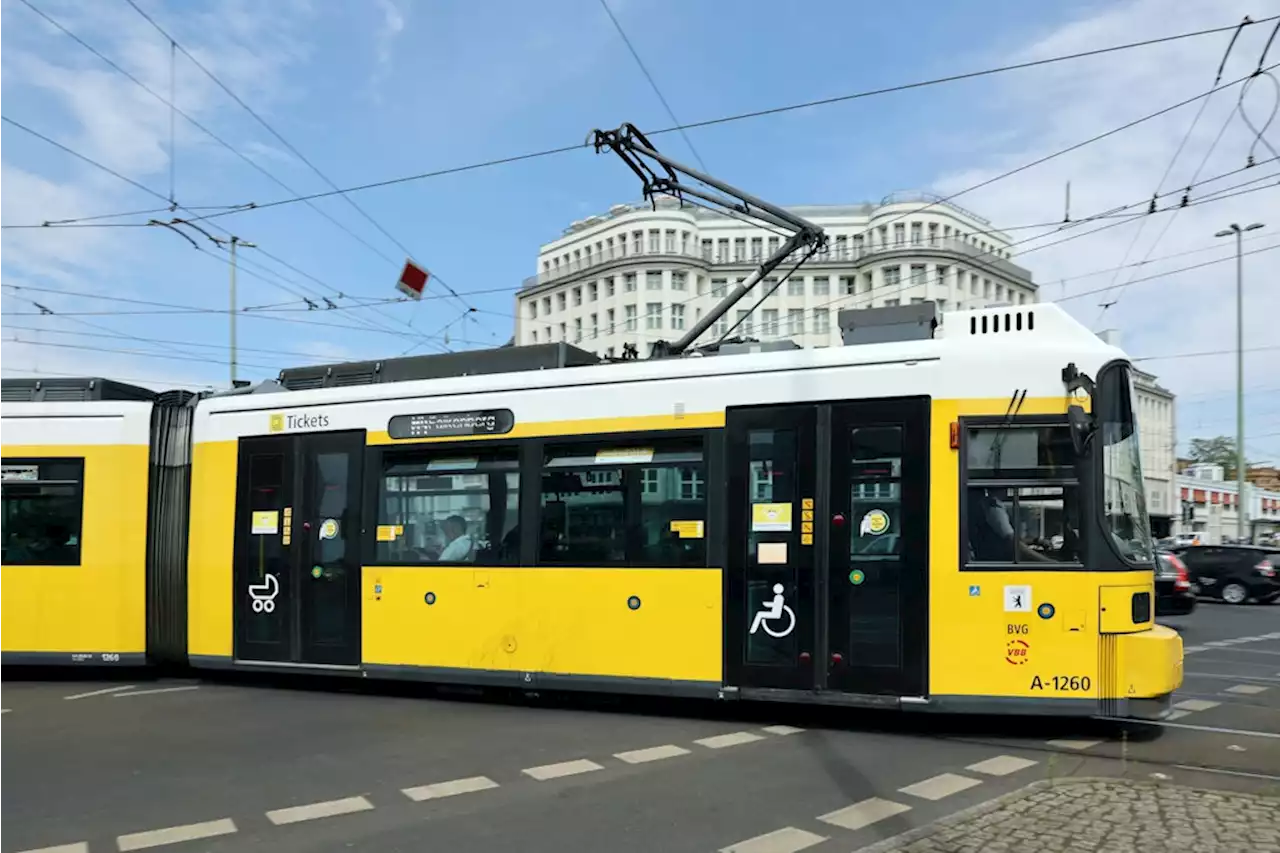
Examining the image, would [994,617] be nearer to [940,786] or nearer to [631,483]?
[940,786]

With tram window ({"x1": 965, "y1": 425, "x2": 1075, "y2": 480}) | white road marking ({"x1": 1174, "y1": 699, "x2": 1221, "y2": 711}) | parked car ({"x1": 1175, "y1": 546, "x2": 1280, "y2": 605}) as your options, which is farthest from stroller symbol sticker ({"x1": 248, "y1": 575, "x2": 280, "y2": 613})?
parked car ({"x1": 1175, "y1": 546, "x2": 1280, "y2": 605})

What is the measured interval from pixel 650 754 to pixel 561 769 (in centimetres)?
75

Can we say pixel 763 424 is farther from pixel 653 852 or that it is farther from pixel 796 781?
pixel 653 852

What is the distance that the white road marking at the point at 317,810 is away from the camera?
5.47 meters

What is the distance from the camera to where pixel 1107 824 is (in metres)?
5.06

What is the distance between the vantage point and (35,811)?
5668mm

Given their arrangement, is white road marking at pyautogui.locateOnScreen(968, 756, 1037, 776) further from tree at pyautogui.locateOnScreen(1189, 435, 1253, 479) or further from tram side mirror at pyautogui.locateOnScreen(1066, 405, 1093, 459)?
tree at pyautogui.locateOnScreen(1189, 435, 1253, 479)

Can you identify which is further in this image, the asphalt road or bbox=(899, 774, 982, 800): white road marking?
bbox=(899, 774, 982, 800): white road marking

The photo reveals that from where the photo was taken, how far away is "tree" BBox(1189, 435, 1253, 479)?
85750 mm

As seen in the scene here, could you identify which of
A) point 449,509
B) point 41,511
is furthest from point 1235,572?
point 41,511

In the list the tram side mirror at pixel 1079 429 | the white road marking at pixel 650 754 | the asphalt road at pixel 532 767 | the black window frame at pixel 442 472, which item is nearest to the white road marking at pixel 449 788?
the asphalt road at pixel 532 767

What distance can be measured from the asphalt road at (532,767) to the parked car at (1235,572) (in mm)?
17339

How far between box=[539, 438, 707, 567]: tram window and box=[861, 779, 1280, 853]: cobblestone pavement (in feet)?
10.8

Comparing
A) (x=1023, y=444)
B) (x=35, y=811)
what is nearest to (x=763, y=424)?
(x=1023, y=444)
